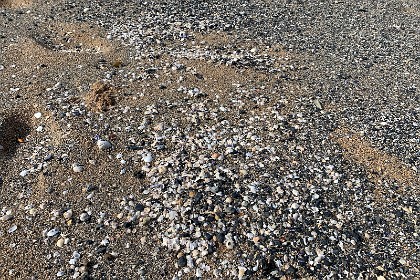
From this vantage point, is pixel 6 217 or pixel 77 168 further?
pixel 77 168

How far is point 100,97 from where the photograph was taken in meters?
7.05

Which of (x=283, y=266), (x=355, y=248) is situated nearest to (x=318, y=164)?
(x=355, y=248)

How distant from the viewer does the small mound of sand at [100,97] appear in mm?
6922

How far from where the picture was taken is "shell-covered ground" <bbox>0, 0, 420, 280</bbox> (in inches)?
199

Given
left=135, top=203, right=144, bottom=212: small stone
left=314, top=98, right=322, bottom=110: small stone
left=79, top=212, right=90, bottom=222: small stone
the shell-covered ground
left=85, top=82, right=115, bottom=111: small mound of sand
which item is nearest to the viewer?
the shell-covered ground

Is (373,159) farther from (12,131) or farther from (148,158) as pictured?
(12,131)

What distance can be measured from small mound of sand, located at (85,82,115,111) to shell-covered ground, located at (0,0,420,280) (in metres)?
0.02

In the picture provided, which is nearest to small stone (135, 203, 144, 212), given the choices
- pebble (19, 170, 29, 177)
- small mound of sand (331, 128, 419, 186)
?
pebble (19, 170, 29, 177)

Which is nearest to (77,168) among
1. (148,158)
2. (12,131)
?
(148,158)

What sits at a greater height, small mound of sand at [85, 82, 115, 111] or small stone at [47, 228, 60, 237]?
small mound of sand at [85, 82, 115, 111]

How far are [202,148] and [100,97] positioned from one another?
6.44 feet

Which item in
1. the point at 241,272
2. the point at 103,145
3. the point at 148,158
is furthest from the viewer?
the point at 103,145

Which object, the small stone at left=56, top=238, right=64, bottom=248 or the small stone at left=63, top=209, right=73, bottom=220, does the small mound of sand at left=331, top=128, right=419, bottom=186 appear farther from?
the small stone at left=56, top=238, right=64, bottom=248

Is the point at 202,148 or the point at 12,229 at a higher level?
the point at 202,148
